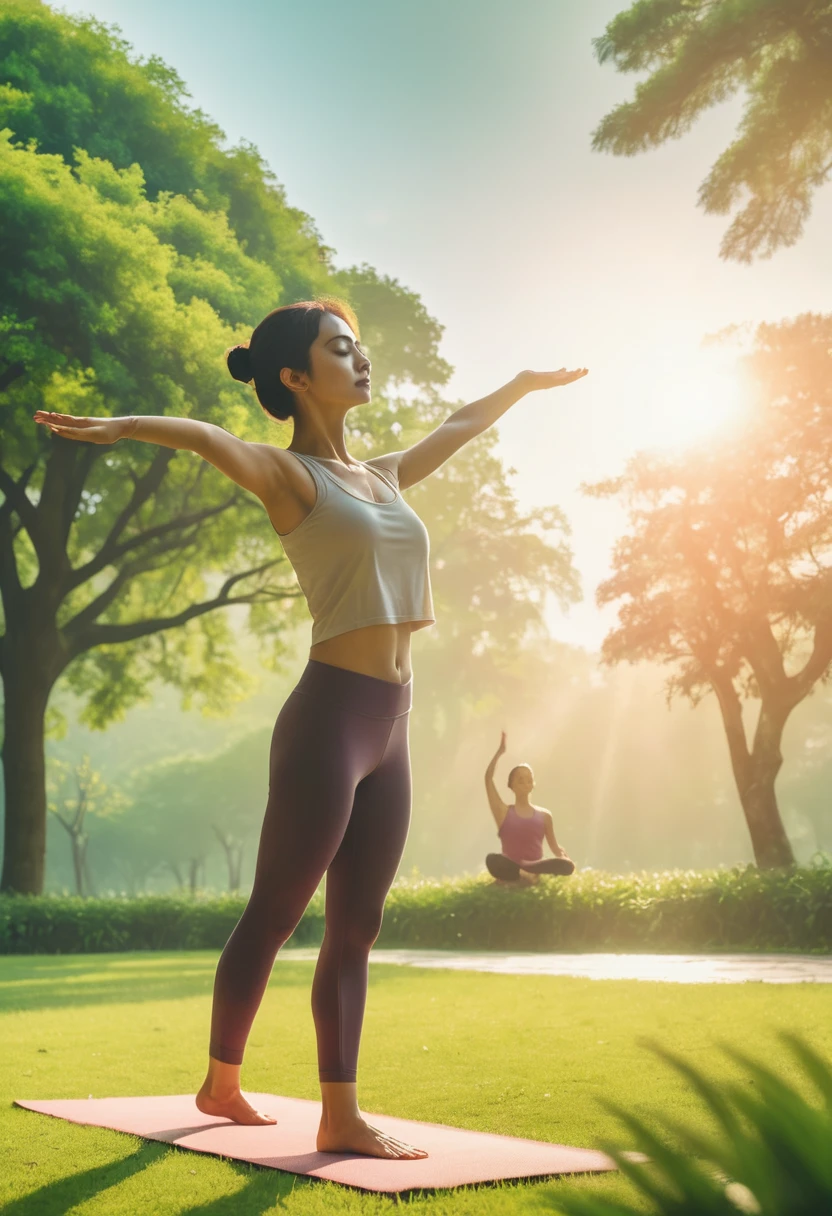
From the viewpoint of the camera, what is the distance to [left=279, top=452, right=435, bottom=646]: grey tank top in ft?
10.5

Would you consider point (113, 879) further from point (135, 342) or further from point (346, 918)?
point (346, 918)

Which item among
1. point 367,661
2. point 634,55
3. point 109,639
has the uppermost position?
point 634,55

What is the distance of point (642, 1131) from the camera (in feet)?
3.05

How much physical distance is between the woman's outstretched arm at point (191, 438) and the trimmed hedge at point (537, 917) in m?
9.72

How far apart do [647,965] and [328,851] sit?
7504mm

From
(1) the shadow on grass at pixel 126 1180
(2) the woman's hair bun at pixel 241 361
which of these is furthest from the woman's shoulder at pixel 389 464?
(1) the shadow on grass at pixel 126 1180

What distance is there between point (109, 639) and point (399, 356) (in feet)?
34.4

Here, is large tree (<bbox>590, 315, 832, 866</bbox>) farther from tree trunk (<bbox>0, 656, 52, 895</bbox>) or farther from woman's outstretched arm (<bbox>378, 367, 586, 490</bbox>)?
woman's outstretched arm (<bbox>378, 367, 586, 490</bbox>)

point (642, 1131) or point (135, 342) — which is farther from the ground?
point (135, 342)

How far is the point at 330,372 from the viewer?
3.49 metres

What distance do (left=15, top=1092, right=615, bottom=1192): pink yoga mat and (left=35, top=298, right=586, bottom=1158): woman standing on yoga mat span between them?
0.30 ft

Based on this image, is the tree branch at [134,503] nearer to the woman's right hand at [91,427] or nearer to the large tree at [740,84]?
the large tree at [740,84]

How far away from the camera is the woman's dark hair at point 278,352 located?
11.4 ft

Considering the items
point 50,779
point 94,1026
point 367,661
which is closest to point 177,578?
point 94,1026
